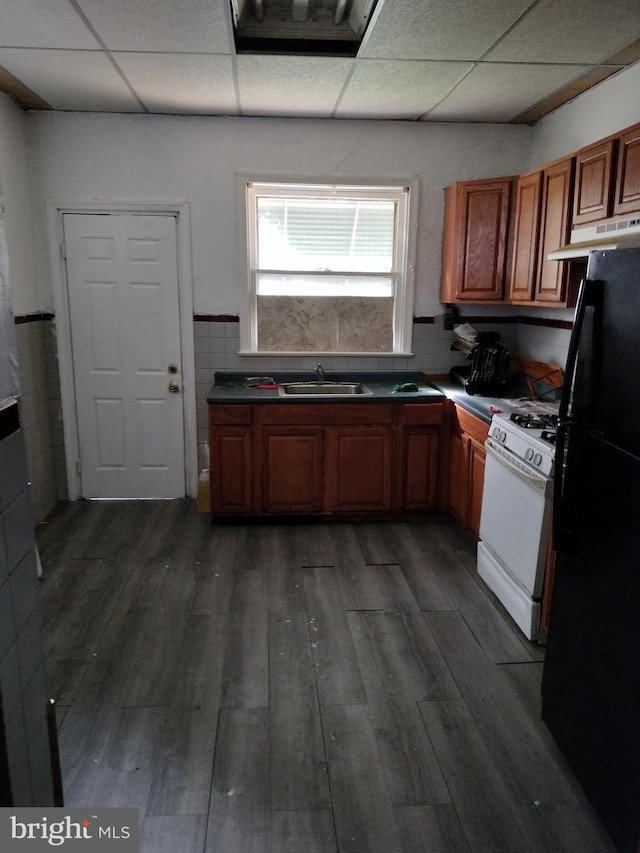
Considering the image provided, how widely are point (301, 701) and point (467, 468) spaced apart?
→ 1845mm

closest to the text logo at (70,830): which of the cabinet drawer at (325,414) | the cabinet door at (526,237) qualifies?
the cabinet drawer at (325,414)

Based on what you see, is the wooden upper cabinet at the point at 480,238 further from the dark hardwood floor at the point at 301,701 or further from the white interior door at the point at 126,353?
the white interior door at the point at 126,353

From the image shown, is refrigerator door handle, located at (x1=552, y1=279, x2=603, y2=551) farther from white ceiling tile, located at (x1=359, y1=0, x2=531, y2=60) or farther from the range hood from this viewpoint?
white ceiling tile, located at (x1=359, y1=0, x2=531, y2=60)

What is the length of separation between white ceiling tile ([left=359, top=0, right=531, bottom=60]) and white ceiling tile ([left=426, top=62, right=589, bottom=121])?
30 centimetres

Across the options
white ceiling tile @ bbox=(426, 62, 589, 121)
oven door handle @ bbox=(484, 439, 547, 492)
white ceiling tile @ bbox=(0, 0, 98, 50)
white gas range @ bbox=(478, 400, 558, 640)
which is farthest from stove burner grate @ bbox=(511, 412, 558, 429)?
white ceiling tile @ bbox=(0, 0, 98, 50)

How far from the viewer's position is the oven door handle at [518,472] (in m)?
2.50

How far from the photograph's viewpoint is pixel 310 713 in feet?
7.13

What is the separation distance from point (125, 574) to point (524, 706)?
209 cm

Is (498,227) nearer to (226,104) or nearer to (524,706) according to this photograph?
(226,104)

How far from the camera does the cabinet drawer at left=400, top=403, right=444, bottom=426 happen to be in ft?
12.6

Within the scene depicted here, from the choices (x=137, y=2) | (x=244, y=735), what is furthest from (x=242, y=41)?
(x=244, y=735)

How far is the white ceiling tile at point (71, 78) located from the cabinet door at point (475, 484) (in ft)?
9.23

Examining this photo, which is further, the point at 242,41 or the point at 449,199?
the point at 449,199

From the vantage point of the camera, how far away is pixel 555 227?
3.19 metres
